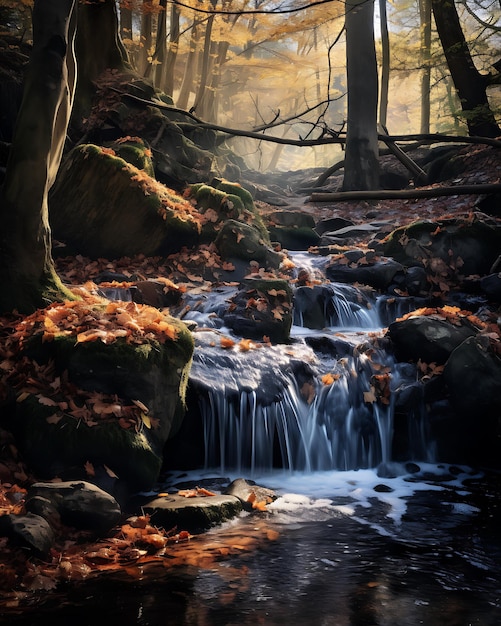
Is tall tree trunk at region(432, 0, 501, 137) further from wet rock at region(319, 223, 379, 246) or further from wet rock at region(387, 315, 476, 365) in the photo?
wet rock at region(387, 315, 476, 365)

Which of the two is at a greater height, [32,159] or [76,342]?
[32,159]

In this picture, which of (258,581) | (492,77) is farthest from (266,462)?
(492,77)

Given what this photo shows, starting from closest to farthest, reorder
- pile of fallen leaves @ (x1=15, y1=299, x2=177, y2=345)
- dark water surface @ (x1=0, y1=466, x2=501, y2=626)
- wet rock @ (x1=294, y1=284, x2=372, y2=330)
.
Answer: dark water surface @ (x1=0, y1=466, x2=501, y2=626)
pile of fallen leaves @ (x1=15, y1=299, x2=177, y2=345)
wet rock @ (x1=294, y1=284, x2=372, y2=330)

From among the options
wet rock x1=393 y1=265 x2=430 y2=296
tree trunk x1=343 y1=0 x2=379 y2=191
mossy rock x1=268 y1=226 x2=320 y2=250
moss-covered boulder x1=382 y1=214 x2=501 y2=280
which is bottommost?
wet rock x1=393 y1=265 x2=430 y2=296

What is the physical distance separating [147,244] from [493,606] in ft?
28.7

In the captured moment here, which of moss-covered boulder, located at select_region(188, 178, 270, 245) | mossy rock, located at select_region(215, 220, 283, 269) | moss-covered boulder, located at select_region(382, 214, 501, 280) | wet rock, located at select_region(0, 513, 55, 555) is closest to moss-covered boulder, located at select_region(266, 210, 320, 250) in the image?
moss-covered boulder, located at select_region(188, 178, 270, 245)

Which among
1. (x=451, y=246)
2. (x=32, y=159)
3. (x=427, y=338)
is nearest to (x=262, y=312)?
(x=427, y=338)

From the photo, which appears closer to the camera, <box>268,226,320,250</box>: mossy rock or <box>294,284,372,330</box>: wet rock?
<box>294,284,372,330</box>: wet rock

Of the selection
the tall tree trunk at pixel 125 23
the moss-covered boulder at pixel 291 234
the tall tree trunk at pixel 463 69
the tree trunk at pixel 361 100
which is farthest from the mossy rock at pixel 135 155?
the tall tree trunk at pixel 463 69

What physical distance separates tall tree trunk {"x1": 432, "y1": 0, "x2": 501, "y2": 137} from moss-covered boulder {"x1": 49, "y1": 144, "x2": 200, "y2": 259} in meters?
10.2

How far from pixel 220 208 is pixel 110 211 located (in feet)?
7.67

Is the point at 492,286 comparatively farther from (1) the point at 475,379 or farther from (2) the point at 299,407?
(2) the point at 299,407

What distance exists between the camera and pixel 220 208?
1204 centimetres

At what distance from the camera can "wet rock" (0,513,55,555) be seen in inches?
149
